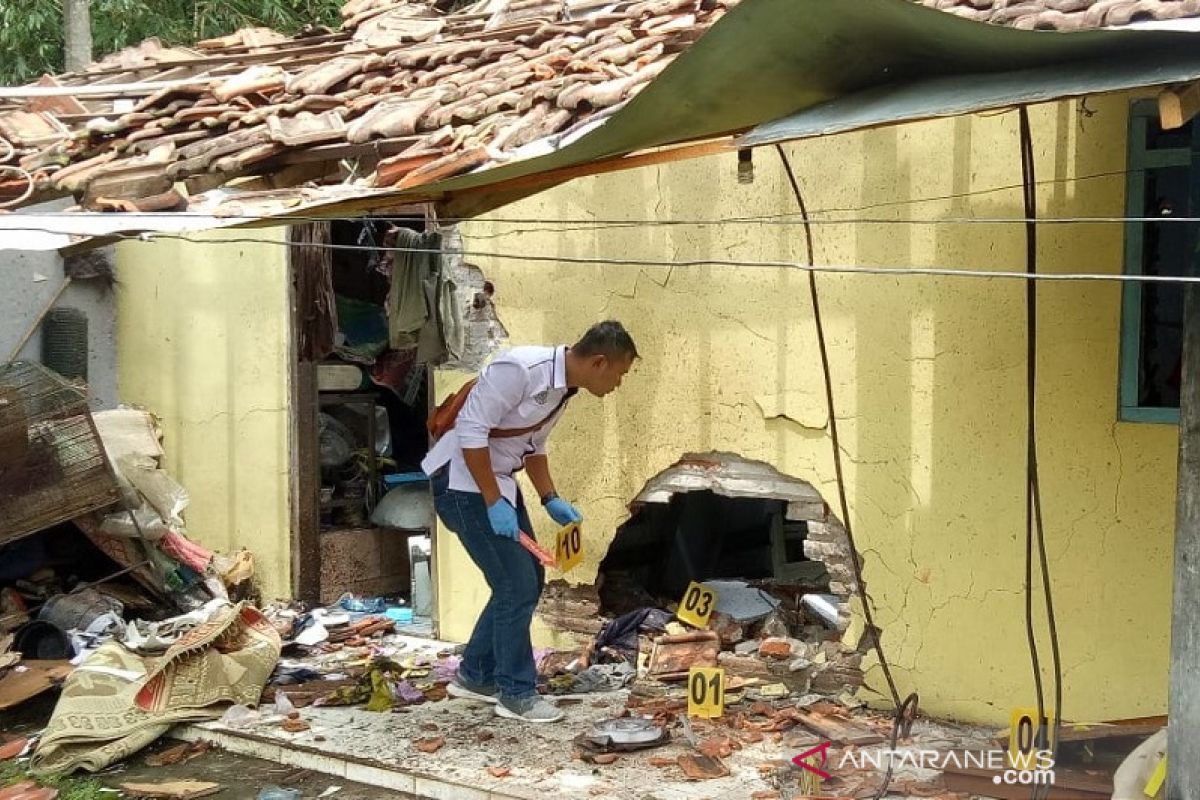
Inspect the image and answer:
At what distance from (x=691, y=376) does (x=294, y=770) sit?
107 inches

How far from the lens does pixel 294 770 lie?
5.55 meters

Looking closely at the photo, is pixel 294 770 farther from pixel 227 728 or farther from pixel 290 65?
pixel 290 65

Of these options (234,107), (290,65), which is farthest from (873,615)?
(290,65)

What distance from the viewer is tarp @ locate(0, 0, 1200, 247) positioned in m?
3.35

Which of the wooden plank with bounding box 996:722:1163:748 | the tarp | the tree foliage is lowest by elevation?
the wooden plank with bounding box 996:722:1163:748

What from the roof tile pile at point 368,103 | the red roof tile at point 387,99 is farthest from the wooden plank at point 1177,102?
the roof tile pile at point 368,103

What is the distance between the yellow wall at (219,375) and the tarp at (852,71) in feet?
14.3

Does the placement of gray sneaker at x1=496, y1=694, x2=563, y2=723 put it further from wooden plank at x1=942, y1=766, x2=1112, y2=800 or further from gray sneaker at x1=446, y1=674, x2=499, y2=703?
wooden plank at x1=942, y1=766, x2=1112, y2=800

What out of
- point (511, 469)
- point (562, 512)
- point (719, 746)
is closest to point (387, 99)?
point (511, 469)

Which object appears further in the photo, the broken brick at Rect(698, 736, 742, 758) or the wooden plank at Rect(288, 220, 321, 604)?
the wooden plank at Rect(288, 220, 321, 604)

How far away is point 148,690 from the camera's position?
6.05m

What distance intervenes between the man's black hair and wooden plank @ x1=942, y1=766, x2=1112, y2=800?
2184 mm

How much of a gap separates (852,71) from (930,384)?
2251 mm
